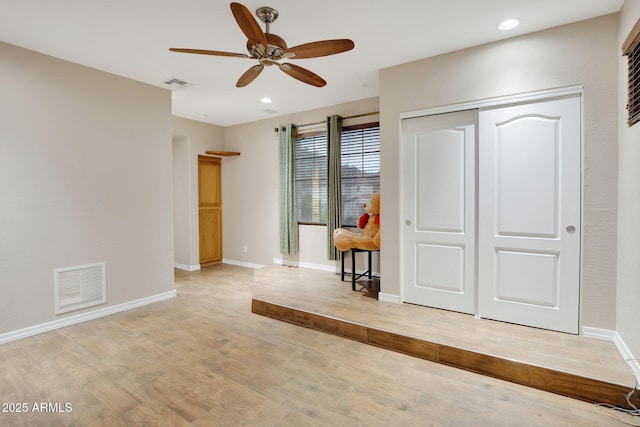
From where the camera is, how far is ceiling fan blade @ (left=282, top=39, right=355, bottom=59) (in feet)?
7.20

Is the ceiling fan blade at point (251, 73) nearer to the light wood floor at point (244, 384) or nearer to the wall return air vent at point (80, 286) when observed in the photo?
the light wood floor at point (244, 384)

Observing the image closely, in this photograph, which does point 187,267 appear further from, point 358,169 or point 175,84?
point 358,169

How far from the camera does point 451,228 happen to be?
10.8 feet

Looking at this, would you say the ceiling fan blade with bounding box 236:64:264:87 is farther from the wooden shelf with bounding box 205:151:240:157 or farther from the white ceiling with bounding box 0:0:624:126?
the wooden shelf with bounding box 205:151:240:157

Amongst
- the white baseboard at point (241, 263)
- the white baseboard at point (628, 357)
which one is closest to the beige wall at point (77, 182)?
the white baseboard at point (241, 263)

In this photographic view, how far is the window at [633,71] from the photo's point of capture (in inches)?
82.1

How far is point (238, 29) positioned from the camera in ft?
8.96

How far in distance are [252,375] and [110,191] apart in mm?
2699

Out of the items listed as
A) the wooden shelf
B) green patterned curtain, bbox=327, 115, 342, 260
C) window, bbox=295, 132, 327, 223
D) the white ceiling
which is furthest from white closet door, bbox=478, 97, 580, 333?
the wooden shelf

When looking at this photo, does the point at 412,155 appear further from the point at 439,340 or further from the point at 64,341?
the point at 64,341

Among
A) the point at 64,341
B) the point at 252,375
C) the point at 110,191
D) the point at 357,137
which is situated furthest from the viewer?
the point at 357,137

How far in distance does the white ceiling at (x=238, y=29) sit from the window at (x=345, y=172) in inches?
45.6

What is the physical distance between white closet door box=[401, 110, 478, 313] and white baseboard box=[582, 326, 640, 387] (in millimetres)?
908

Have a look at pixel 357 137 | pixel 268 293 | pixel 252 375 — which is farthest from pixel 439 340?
pixel 357 137
